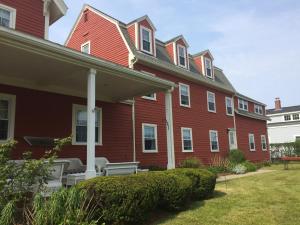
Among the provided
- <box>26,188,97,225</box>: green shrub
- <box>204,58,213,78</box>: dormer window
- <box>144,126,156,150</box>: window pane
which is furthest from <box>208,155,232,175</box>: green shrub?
<box>26,188,97,225</box>: green shrub

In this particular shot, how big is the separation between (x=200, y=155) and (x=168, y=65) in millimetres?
6340

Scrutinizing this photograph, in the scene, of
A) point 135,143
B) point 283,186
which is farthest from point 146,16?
point 283,186

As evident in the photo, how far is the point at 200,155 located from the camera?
1975 centimetres

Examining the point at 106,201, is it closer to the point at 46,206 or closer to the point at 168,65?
the point at 46,206

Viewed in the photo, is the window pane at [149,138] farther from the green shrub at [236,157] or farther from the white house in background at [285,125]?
the white house in background at [285,125]

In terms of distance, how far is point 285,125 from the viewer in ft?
146

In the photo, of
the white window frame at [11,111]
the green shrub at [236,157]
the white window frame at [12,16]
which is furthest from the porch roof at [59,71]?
the green shrub at [236,157]

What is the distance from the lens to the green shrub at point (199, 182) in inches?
351

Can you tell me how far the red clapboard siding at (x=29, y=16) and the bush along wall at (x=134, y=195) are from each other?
805cm

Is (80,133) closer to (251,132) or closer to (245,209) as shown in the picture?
(245,209)

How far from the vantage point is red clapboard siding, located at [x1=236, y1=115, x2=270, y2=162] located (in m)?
25.6

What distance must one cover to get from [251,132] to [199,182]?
20.4 metres

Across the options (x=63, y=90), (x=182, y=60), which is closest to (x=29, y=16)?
(x=63, y=90)

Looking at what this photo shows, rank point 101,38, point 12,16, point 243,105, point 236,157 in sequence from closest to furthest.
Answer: point 12,16, point 101,38, point 236,157, point 243,105
